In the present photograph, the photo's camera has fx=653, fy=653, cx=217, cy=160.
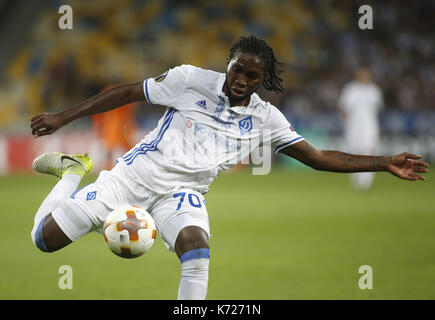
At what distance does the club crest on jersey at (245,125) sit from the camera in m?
4.45

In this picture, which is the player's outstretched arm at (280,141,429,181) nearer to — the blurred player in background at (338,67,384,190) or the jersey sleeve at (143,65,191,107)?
the jersey sleeve at (143,65,191,107)

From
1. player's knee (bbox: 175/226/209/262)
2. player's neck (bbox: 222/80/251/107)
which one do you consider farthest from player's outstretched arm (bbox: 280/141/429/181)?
player's knee (bbox: 175/226/209/262)

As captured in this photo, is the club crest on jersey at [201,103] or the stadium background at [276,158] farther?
the stadium background at [276,158]

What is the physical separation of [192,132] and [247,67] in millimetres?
581

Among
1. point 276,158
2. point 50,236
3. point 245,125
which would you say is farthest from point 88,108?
point 276,158

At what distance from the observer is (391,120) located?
18.9m

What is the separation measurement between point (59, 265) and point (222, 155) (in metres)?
2.92

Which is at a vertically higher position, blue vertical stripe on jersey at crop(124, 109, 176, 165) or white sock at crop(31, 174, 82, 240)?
blue vertical stripe on jersey at crop(124, 109, 176, 165)

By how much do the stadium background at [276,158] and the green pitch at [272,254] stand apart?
0.08ft

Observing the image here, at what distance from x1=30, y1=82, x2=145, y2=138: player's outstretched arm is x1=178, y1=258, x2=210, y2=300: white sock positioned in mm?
1216

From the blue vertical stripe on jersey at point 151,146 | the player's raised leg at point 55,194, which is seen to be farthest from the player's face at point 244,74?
the player's raised leg at point 55,194

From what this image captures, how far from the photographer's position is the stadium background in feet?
19.9

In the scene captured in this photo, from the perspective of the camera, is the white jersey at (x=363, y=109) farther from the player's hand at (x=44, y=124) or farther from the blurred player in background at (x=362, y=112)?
the player's hand at (x=44, y=124)

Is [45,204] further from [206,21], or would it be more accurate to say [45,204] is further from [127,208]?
[206,21]
